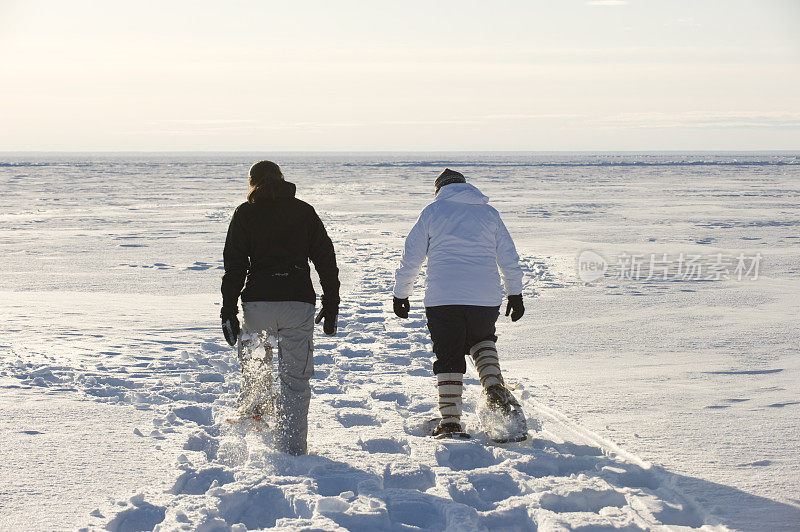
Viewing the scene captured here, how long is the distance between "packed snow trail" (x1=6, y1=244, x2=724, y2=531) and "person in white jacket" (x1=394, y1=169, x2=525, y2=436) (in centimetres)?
38

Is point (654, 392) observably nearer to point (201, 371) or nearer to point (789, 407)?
point (789, 407)

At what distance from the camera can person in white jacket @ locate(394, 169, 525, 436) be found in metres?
4.08

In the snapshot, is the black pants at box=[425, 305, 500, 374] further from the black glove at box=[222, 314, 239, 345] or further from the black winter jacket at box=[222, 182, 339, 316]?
the black glove at box=[222, 314, 239, 345]

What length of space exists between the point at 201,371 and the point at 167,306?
2.95 m

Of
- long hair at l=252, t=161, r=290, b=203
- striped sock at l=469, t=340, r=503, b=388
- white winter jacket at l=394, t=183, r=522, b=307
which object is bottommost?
striped sock at l=469, t=340, r=503, b=388

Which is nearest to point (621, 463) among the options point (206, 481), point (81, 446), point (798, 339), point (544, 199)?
→ point (206, 481)

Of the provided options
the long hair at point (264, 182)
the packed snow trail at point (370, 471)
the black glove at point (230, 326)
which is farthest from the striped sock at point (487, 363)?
the long hair at point (264, 182)

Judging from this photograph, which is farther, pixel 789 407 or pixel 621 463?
pixel 789 407

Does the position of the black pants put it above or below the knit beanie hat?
below

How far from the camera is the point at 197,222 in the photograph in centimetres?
1834

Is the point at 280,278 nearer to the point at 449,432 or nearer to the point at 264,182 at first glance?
the point at 264,182

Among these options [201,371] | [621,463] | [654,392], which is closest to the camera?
[621,463]

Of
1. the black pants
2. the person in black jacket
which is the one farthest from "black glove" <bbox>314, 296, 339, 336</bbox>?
the black pants

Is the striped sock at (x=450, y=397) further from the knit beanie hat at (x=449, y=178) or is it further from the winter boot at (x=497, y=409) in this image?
the knit beanie hat at (x=449, y=178)
